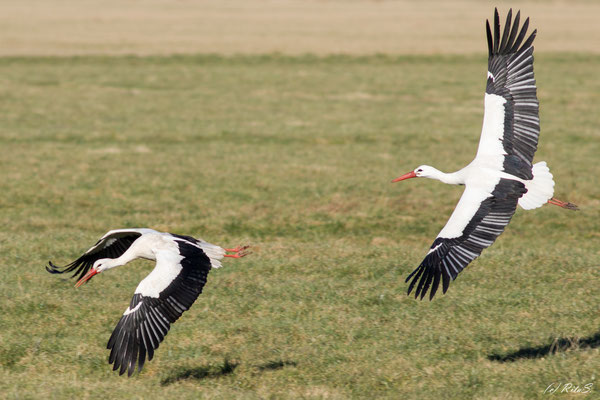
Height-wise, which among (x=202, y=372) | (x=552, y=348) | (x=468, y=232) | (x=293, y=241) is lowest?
(x=293, y=241)

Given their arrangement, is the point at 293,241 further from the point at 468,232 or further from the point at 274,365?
the point at 468,232

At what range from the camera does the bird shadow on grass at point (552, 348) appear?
8.30 metres

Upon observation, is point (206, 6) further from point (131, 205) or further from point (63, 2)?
point (131, 205)

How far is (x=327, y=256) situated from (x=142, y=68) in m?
29.0

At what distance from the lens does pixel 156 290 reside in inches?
289

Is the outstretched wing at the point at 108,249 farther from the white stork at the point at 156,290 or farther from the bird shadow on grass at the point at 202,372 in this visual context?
the bird shadow on grass at the point at 202,372

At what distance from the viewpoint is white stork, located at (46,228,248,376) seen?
7.07 m

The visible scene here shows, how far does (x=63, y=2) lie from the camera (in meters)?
90.6

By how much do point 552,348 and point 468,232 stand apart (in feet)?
4.89

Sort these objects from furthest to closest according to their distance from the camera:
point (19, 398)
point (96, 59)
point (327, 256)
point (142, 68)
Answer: point (96, 59) < point (142, 68) < point (327, 256) < point (19, 398)

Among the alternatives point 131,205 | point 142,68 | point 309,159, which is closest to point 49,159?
point 131,205

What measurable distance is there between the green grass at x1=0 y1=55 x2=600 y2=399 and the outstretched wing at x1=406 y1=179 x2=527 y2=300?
103 centimetres
